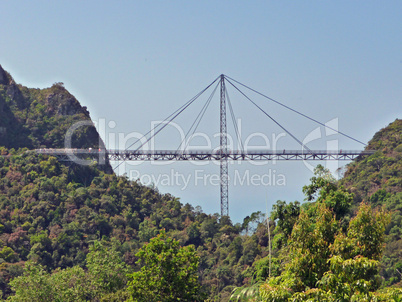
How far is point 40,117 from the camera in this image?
80.4m

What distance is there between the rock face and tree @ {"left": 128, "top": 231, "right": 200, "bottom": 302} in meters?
56.6

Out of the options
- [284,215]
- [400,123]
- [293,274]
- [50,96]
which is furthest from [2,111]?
[293,274]

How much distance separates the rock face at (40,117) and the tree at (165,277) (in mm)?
56593

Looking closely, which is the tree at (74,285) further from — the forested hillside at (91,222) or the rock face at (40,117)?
the rock face at (40,117)

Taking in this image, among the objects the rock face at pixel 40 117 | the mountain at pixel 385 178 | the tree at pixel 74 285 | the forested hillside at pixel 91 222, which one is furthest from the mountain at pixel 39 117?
the tree at pixel 74 285

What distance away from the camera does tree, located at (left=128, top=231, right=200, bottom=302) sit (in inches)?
843

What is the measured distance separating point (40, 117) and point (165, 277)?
61922 millimetres

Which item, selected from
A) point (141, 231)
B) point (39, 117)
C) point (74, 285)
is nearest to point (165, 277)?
point (74, 285)

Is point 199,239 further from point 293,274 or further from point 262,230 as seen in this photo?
point 293,274

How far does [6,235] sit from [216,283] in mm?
18571

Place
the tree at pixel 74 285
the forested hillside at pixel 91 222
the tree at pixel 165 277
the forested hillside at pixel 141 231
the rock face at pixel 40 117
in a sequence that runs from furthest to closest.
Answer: the rock face at pixel 40 117 < the forested hillside at pixel 91 222 < the tree at pixel 74 285 < the tree at pixel 165 277 < the forested hillside at pixel 141 231

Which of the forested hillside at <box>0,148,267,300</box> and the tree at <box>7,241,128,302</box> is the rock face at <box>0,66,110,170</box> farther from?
the tree at <box>7,241,128,302</box>

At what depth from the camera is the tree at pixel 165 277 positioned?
70.3 ft

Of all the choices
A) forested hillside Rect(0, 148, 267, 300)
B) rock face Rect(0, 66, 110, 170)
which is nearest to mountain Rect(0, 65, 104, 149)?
rock face Rect(0, 66, 110, 170)
